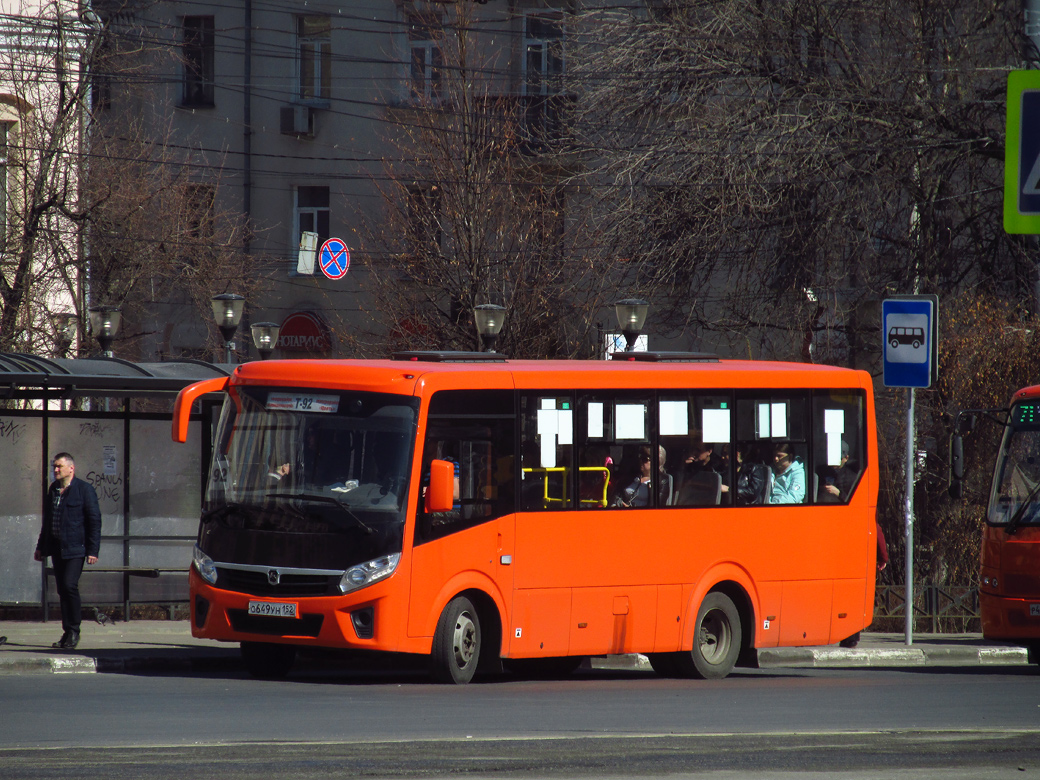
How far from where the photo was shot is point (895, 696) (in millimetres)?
13188

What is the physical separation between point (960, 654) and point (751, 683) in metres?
4.35

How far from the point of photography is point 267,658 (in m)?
14.4

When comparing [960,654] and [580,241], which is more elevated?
[580,241]

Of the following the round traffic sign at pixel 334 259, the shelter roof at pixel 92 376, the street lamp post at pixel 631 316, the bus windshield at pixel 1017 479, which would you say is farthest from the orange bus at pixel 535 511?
the round traffic sign at pixel 334 259

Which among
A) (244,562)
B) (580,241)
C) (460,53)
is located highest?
(460,53)

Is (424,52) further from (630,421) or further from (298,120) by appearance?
(630,421)

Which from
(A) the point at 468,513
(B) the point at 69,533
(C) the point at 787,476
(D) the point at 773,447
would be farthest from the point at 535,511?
(B) the point at 69,533

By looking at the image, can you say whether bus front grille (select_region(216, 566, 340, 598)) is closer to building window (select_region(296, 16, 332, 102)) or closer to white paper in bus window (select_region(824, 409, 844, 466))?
white paper in bus window (select_region(824, 409, 844, 466))

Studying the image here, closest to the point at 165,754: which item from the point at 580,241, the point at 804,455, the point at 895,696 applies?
the point at 895,696

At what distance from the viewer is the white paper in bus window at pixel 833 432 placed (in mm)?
16000

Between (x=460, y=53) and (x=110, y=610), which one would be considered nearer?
(x=110, y=610)

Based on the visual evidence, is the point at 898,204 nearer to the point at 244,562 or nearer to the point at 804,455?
the point at 804,455

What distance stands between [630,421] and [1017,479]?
14.1 ft

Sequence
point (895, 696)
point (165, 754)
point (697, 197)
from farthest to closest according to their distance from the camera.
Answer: point (697, 197)
point (895, 696)
point (165, 754)
